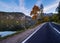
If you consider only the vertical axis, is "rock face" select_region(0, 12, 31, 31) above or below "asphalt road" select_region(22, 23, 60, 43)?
below

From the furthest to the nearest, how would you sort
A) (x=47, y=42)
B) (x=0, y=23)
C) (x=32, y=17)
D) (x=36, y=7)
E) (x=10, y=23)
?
(x=36, y=7)
(x=32, y=17)
(x=10, y=23)
(x=0, y=23)
(x=47, y=42)

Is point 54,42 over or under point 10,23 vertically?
over

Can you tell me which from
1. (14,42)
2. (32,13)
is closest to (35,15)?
(32,13)

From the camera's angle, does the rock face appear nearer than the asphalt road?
No

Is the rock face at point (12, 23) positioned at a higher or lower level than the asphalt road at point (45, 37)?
lower

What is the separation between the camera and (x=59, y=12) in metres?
138

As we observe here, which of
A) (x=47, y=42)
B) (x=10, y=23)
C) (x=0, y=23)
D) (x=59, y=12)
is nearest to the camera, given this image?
(x=47, y=42)

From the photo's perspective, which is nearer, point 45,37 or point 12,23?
point 45,37

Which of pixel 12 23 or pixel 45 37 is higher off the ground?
pixel 45 37

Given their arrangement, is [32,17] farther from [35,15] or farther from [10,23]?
[10,23]

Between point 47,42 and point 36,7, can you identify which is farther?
point 36,7

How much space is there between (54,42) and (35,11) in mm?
87475

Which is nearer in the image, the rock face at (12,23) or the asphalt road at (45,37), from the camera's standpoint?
the asphalt road at (45,37)

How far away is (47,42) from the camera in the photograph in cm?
1540
